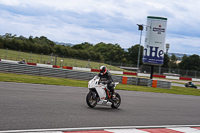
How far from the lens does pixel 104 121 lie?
26.8 feet

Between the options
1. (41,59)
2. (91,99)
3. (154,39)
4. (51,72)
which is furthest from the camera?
(41,59)

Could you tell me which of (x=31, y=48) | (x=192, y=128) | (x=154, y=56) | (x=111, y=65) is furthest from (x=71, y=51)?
(x=192, y=128)

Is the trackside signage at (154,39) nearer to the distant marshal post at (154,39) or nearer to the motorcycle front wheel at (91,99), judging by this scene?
the distant marshal post at (154,39)

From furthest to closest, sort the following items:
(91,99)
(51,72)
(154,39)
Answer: (154,39)
(51,72)
(91,99)

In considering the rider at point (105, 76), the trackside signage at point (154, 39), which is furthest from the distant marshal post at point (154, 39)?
the rider at point (105, 76)

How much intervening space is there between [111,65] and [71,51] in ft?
57.0

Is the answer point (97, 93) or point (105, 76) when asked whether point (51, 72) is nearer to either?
point (105, 76)

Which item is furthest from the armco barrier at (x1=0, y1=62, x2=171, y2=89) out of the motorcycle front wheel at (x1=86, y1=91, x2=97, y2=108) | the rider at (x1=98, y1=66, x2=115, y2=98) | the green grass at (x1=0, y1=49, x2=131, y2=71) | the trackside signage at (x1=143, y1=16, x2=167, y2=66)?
the green grass at (x1=0, y1=49, x2=131, y2=71)

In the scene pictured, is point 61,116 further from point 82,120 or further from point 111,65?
point 111,65

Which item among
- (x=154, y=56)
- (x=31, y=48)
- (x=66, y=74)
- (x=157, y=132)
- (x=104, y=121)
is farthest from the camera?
(x=31, y=48)

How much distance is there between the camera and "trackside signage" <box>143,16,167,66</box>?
2931 centimetres

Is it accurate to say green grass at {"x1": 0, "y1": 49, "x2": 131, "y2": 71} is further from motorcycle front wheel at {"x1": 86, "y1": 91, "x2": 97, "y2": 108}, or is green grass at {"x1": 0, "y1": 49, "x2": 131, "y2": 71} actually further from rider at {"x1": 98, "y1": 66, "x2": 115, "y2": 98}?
motorcycle front wheel at {"x1": 86, "y1": 91, "x2": 97, "y2": 108}

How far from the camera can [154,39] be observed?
29.7 metres

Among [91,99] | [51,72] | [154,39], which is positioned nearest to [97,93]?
[91,99]
